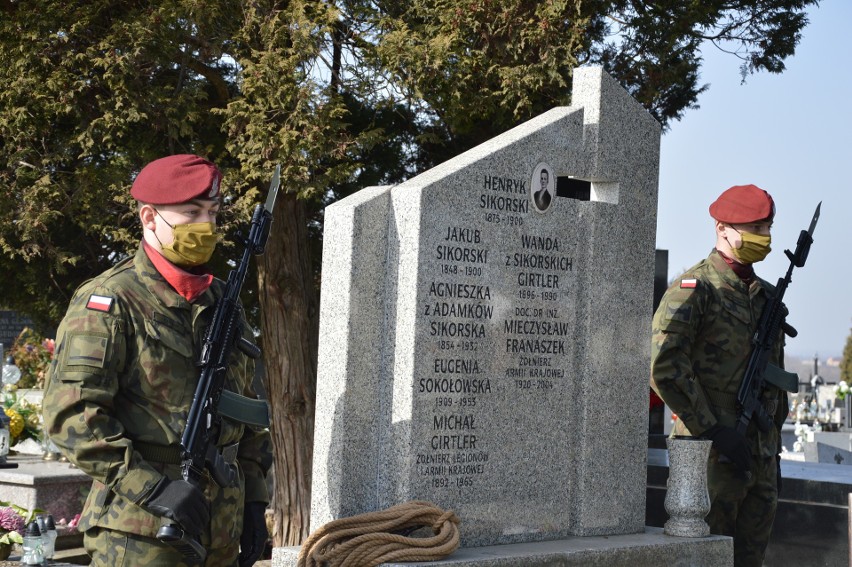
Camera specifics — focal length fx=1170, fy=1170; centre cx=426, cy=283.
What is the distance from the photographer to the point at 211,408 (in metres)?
4.09

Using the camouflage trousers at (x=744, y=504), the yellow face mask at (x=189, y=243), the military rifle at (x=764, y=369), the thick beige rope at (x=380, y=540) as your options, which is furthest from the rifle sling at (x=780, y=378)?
the yellow face mask at (x=189, y=243)

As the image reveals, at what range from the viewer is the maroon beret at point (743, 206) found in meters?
6.27

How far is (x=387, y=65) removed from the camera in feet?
29.5

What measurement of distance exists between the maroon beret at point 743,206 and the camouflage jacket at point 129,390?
311 cm

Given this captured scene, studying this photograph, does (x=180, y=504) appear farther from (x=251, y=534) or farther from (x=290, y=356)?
(x=290, y=356)

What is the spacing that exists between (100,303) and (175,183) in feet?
1.84

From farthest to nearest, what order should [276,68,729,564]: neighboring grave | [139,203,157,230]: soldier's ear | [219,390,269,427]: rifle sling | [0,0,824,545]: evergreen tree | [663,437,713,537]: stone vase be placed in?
[0,0,824,545]: evergreen tree < [663,437,713,537]: stone vase < [276,68,729,564]: neighboring grave < [139,203,157,230]: soldier's ear < [219,390,269,427]: rifle sling

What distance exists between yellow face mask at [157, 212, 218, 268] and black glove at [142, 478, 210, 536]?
2.80ft

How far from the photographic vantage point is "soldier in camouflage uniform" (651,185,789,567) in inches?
237

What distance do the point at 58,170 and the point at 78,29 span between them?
1.21m

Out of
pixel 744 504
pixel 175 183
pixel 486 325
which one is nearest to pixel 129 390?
pixel 175 183

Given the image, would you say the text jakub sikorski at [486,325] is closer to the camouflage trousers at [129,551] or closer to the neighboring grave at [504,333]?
the neighboring grave at [504,333]

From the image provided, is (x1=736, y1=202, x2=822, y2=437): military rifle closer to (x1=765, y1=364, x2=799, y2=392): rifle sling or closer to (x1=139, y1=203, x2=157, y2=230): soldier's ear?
(x1=765, y1=364, x2=799, y2=392): rifle sling

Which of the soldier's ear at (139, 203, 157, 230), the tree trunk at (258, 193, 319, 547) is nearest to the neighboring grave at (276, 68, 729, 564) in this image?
the soldier's ear at (139, 203, 157, 230)
